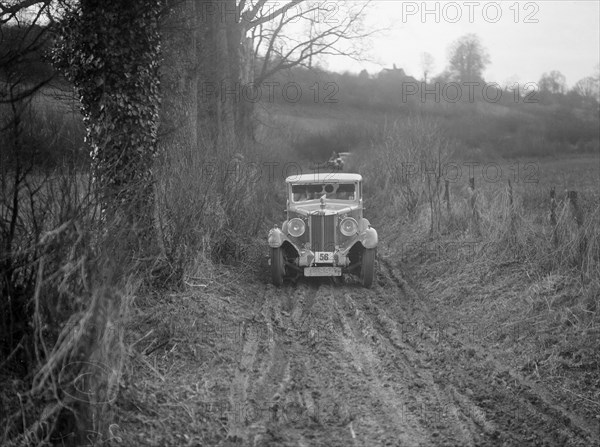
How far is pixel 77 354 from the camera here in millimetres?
4105

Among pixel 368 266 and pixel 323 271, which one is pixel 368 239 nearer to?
pixel 368 266

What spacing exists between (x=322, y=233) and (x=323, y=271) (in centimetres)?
68

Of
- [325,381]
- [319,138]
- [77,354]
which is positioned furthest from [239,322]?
[319,138]

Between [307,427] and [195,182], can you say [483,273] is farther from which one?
[307,427]

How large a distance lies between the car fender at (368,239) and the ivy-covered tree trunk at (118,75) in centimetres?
374

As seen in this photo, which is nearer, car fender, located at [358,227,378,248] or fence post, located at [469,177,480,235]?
car fender, located at [358,227,378,248]

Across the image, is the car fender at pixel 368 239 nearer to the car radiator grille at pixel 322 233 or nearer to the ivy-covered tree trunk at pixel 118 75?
the car radiator grille at pixel 322 233

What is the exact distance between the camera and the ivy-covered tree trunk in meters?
6.78

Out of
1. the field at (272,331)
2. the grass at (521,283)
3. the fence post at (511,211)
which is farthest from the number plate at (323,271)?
the fence post at (511,211)

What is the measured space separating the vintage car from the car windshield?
2 cm

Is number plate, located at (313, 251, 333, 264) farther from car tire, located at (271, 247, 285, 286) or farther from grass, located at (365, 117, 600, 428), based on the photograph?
grass, located at (365, 117, 600, 428)

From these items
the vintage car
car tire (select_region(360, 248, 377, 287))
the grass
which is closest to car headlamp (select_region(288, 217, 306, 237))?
the vintage car

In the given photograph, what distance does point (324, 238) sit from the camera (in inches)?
397

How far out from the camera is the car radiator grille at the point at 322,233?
10070mm
